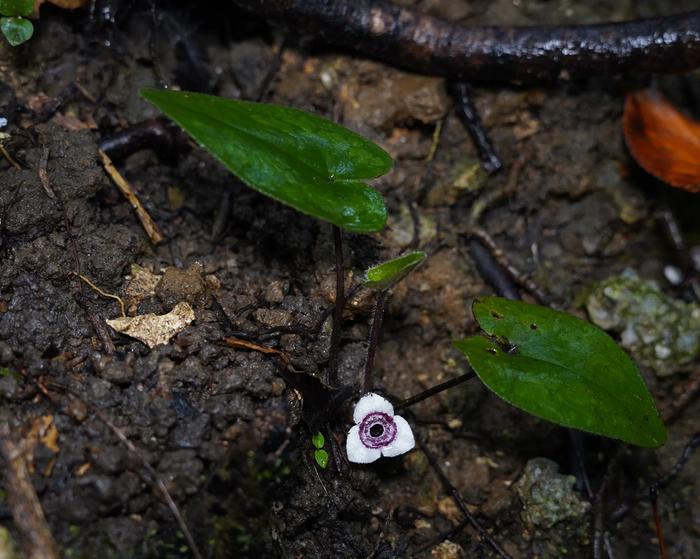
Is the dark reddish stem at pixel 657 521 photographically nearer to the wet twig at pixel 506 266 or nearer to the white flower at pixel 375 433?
the wet twig at pixel 506 266

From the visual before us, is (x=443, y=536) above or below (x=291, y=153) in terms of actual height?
below

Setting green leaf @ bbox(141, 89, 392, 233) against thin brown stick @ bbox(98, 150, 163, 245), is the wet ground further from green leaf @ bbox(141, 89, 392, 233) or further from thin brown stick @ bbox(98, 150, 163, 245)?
green leaf @ bbox(141, 89, 392, 233)

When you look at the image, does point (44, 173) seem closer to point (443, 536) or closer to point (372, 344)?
point (372, 344)

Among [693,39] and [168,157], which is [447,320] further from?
[693,39]

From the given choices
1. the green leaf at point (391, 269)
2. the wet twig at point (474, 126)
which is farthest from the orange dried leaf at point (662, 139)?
the green leaf at point (391, 269)

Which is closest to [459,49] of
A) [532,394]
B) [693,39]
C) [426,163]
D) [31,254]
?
[426,163]

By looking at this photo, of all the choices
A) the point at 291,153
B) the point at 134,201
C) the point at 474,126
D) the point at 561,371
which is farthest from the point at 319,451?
the point at 474,126
